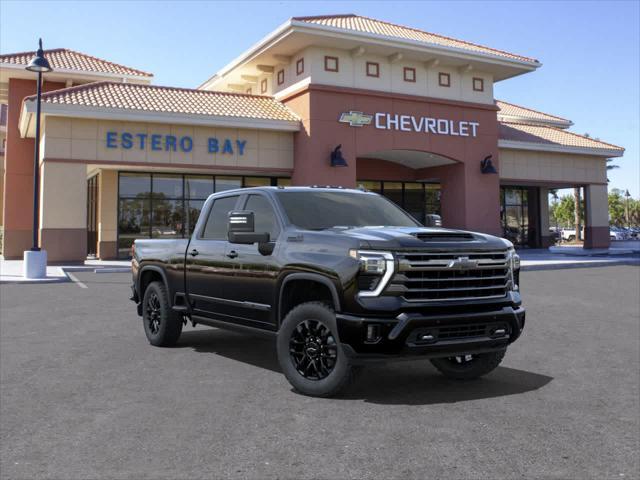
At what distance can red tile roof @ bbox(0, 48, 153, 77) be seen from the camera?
96.1 ft

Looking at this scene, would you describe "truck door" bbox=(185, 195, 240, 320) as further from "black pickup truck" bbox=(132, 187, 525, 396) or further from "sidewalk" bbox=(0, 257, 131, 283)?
"sidewalk" bbox=(0, 257, 131, 283)

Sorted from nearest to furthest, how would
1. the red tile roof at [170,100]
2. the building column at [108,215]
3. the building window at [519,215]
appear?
the red tile roof at [170,100] < the building column at [108,215] < the building window at [519,215]

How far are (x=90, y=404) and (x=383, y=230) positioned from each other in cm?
311

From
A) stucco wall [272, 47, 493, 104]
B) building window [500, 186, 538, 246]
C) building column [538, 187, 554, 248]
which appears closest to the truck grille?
stucco wall [272, 47, 493, 104]

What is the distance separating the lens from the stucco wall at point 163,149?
2328 centimetres

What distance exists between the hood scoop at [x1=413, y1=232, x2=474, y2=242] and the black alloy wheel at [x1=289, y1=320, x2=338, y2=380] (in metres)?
1.20

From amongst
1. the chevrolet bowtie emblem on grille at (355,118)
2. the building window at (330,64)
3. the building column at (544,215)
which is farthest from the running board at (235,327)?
the building column at (544,215)

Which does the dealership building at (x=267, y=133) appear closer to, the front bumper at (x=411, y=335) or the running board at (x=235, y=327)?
the running board at (x=235, y=327)

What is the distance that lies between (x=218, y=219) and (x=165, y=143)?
18.9 m

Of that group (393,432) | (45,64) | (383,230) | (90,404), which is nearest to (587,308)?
(383,230)

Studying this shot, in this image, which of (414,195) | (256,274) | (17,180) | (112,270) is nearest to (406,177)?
(414,195)

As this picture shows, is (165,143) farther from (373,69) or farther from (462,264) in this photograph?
(462,264)

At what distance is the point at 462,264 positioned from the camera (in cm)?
540

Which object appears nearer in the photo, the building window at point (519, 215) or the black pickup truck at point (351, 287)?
the black pickup truck at point (351, 287)
